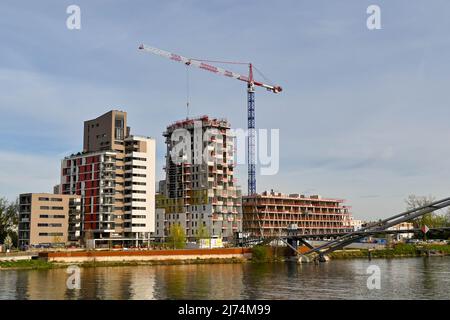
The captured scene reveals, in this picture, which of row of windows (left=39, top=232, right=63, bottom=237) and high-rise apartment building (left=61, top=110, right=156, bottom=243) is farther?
high-rise apartment building (left=61, top=110, right=156, bottom=243)

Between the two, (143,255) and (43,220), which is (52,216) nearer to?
(43,220)

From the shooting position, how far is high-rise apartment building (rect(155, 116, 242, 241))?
156125mm

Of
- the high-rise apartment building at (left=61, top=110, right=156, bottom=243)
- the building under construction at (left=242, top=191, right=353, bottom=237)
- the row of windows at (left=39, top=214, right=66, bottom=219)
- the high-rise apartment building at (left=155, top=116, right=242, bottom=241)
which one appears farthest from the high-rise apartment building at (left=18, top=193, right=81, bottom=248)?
the building under construction at (left=242, top=191, right=353, bottom=237)

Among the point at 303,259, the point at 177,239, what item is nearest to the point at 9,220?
the point at 177,239

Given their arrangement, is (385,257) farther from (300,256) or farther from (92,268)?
(92,268)

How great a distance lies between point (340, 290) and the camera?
6181 cm

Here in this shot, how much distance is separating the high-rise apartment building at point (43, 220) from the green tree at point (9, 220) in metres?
5.51

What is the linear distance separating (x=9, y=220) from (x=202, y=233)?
1914 inches

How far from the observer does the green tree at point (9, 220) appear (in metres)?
133

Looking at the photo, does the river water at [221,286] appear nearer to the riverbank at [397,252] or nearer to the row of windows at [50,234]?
the row of windows at [50,234]

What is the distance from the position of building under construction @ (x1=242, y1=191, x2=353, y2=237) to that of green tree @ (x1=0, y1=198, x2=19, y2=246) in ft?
215

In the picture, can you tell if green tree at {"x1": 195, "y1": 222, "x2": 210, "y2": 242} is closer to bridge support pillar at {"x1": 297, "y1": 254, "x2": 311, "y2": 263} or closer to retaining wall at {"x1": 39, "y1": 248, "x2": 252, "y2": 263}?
retaining wall at {"x1": 39, "y1": 248, "x2": 252, "y2": 263}

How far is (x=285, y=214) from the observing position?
181 meters

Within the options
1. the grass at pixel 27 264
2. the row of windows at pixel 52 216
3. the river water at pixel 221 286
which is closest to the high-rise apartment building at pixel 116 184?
the row of windows at pixel 52 216
